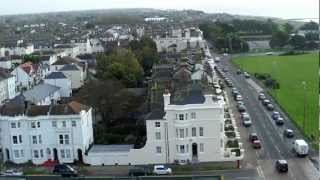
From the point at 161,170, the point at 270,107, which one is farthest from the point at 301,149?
the point at 270,107

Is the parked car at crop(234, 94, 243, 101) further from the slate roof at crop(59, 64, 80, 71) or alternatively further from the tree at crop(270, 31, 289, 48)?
the tree at crop(270, 31, 289, 48)

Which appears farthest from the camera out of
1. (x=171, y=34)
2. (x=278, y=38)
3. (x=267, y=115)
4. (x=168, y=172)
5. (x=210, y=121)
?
(x=278, y=38)

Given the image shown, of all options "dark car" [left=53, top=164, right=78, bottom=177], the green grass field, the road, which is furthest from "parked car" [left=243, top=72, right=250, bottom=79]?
"dark car" [left=53, top=164, right=78, bottom=177]

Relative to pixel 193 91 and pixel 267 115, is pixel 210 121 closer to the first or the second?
pixel 193 91

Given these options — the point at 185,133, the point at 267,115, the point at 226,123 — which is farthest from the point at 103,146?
the point at 267,115

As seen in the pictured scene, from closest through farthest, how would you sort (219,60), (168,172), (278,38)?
1. (168,172)
2. (219,60)
3. (278,38)

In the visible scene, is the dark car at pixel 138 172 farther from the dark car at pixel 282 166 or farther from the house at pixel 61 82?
the house at pixel 61 82

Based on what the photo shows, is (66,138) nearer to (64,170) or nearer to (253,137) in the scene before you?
(64,170)
